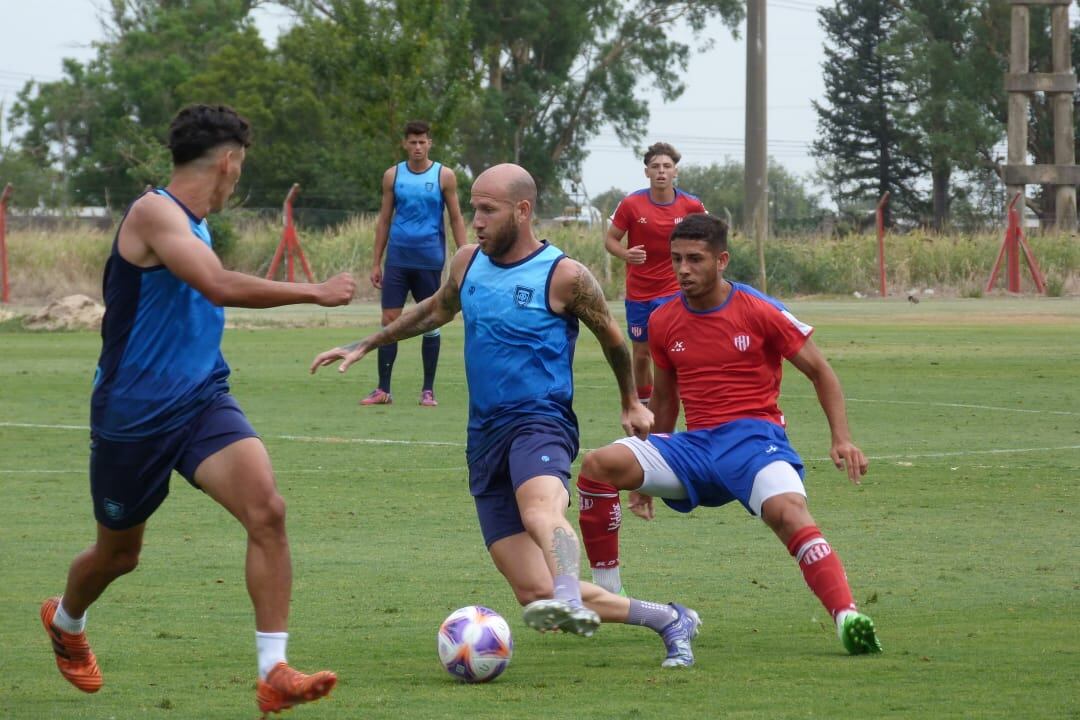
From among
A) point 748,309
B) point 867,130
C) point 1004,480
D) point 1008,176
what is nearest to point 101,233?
point 1008,176

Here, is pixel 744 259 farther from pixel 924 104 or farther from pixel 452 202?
pixel 924 104

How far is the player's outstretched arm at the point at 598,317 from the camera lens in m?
6.53

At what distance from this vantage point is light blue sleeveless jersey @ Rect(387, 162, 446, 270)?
15719mm

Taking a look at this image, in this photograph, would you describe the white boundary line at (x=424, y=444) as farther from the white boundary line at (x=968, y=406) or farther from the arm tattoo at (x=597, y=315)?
the arm tattoo at (x=597, y=315)

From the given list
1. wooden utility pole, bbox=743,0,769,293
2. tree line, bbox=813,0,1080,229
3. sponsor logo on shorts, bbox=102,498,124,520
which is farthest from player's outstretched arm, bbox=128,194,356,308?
tree line, bbox=813,0,1080,229

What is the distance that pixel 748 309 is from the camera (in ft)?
23.4

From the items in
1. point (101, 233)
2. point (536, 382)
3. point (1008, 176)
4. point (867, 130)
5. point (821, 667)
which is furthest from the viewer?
point (867, 130)

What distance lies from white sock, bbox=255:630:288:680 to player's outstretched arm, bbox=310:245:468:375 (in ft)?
4.99

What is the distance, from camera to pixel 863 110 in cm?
7825

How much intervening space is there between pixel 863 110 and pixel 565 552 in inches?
2943

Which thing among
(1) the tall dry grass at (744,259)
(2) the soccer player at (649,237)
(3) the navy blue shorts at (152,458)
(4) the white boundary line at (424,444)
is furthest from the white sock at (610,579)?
(1) the tall dry grass at (744,259)

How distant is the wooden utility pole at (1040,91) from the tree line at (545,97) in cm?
1015

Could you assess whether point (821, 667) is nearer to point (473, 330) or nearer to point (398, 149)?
point (473, 330)

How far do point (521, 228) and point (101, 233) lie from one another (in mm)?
32178
